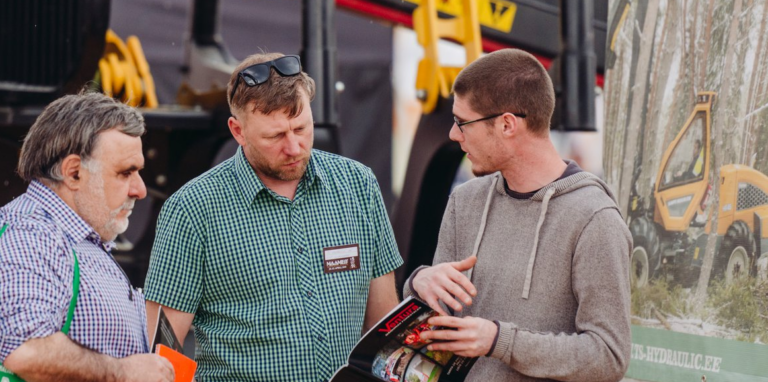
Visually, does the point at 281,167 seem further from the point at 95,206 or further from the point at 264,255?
the point at 95,206

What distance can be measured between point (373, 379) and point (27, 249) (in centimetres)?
66

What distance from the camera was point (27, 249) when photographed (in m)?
1.46

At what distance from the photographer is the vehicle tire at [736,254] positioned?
188cm

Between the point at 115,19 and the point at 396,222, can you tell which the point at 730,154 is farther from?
the point at 115,19

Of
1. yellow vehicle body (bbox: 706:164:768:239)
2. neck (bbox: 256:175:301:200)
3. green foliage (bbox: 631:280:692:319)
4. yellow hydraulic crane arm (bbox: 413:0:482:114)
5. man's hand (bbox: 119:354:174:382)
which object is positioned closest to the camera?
man's hand (bbox: 119:354:174:382)

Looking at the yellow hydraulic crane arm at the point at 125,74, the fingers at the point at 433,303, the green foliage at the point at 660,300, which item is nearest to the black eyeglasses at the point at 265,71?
the fingers at the point at 433,303

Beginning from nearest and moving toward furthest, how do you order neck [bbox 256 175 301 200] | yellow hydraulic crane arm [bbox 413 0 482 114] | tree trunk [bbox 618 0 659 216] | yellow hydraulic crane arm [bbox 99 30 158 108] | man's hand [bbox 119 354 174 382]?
man's hand [bbox 119 354 174 382], neck [bbox 256 175 301 200], tree trunk [bbox 618 0 659 216], yellow hydraulic crane arm [bbox 413 0 482 114], yellow hydraulic crane arm [bbox 99 30 158 108]

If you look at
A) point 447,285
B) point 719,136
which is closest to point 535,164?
point 447,285

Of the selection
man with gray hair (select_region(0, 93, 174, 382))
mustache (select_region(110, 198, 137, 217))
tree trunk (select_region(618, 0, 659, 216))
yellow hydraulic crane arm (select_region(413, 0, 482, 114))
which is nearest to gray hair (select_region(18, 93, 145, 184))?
man with gray hair (select_region(0, 93, 174, 382))

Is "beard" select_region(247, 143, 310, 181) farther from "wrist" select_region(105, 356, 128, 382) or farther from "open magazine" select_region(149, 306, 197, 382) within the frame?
"wrist" select_region(105, 356, 128, 382)

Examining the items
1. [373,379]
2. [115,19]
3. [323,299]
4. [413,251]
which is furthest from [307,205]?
[115,19]

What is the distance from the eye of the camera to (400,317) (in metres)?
1.57

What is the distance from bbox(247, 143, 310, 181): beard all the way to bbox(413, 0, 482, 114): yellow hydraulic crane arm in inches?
58.6

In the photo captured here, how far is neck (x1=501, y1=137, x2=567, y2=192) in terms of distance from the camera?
171cm
